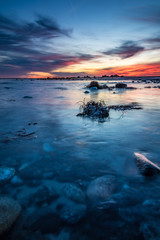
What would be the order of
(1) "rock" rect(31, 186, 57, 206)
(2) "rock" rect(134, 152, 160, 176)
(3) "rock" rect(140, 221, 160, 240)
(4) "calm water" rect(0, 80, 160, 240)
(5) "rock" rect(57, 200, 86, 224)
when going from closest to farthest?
1. (3) "rock" rect(140, 221, 160, 240)
2. (4) "calm water" rect(0, 80, 160, 240)
3. (5) "rock" rect(57, 200, 86, 224)
4. (1) "rock" rect(31, 186, 57, 206)
5. (2) "rock" rect(134, 152, 160, 176)

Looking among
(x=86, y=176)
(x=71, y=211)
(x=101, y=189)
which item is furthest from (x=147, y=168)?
(x=71, y=211)

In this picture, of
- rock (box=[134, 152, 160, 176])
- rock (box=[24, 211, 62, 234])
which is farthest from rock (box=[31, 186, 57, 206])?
rock (box=[134, 152, 160, 176])

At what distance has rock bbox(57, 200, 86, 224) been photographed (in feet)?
5.52

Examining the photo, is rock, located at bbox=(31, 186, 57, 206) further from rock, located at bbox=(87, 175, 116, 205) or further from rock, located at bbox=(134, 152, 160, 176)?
A: rock, located at bbox=(134, 152, 160, 176)

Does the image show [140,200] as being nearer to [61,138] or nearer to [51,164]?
[51,164]

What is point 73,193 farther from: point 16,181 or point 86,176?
point 16,181

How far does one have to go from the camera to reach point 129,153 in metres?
3.01

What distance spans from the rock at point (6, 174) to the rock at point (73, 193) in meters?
0.95

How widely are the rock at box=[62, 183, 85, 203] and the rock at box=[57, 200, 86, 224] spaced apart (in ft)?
0.26

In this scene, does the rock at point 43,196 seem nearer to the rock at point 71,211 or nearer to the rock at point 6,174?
the rock at point 71,211

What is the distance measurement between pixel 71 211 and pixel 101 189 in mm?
519

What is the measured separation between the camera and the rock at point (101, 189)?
1.93 m

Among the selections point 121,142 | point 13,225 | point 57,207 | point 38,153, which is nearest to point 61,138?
point 38,153

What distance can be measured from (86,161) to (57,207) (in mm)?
1080
